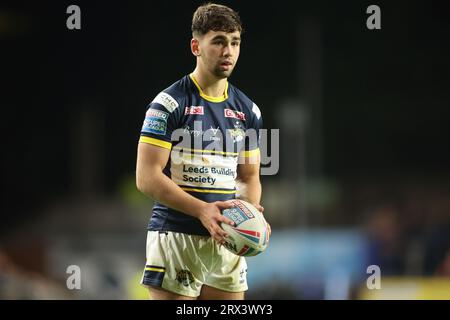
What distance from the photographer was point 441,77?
24203 millimetres

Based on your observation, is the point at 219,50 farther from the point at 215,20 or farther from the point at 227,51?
the point at 215,20

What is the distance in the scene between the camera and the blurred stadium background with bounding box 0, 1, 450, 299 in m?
18.4

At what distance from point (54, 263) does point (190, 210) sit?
10.0 m

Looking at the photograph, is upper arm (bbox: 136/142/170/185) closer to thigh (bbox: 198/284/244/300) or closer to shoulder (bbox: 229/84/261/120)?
shoulder (bbox: 229/84/261/120)

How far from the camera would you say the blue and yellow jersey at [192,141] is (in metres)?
4.60

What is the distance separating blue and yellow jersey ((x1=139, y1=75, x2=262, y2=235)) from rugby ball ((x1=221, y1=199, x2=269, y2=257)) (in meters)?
0.27

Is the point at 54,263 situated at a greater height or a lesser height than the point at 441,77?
lesser

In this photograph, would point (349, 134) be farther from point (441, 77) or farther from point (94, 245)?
point (94, 245)

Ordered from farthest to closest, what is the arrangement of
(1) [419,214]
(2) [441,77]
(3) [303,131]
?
1. (2) [441,77]
2. (3) [303,131]
3. (1) [419,214]

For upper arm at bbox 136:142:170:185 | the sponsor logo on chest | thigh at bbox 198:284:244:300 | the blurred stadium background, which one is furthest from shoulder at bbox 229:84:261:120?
the blurred stadium background

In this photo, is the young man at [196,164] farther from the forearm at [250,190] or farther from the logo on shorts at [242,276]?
the forearm at [250,190]

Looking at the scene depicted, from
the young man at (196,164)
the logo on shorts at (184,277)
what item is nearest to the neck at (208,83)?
the young man at (196,164)
